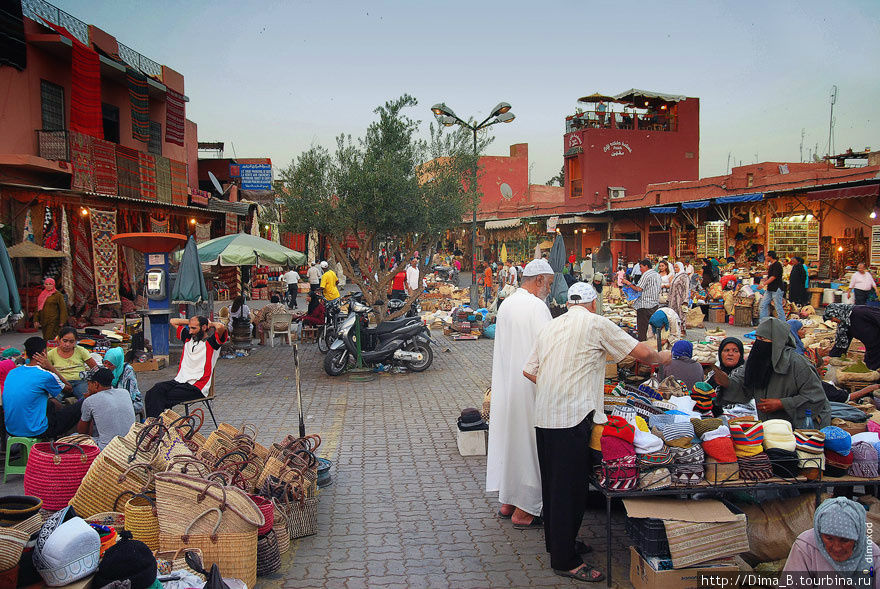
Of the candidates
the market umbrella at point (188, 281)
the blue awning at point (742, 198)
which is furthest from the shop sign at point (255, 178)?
the blue awning at point (742, 198)

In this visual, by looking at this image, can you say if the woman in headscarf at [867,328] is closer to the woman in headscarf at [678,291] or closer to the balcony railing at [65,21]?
the woman in headscarf at [678,291]

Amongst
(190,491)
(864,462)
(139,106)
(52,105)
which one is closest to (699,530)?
(864,462)

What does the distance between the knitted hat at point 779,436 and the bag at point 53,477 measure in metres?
4.87

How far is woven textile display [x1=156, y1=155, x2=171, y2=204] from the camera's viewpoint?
64.5 ft

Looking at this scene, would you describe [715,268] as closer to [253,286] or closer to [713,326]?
[713,326]

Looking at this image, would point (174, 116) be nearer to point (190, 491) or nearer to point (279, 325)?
point (279, 325)

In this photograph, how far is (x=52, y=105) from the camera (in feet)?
51.7

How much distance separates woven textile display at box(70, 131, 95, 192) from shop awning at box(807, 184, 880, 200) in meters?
19.7

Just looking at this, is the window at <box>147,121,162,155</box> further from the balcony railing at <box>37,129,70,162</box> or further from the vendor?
the vendor

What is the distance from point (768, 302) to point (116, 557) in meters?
14.1

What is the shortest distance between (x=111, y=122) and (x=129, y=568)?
1910 cm

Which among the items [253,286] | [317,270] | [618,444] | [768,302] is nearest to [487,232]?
[253,286]

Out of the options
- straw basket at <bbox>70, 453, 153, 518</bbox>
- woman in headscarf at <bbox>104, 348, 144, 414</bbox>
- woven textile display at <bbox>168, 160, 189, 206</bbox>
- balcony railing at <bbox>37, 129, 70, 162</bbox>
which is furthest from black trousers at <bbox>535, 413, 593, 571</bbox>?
woven textile display at <bbox>168, 160, 189, 206</bbox>

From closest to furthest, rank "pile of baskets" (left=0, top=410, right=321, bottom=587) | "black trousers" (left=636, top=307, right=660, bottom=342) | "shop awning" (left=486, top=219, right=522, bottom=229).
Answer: "pile of baskets" (left=0, top=410, right=321, bottom=587) < "black trousers" (left=636, top=307, right=660, bottom=342) < "shop awning" (left=486, top=219, right=522, bottom=229)
